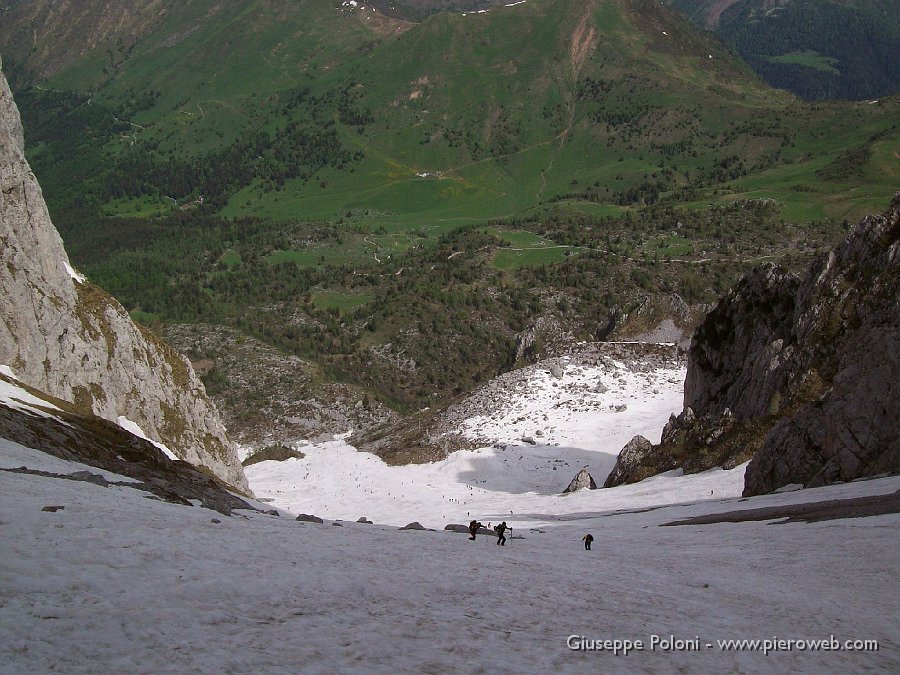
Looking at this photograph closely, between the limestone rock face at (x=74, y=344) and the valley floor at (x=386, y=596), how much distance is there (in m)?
23.9

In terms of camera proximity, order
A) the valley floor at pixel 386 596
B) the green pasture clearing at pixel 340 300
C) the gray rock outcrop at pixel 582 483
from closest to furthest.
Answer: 1. the valley floor at pixel 386 596
2. the gray rock outcrop at pixel 582 483
3. the green pasture clearing at pixel 340 300

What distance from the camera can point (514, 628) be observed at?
1280 cm

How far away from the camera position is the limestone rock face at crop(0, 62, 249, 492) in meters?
42.3

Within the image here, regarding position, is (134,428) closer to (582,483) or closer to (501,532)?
(582,483)

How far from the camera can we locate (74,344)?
44.8 m

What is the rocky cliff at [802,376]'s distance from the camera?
1222 inches

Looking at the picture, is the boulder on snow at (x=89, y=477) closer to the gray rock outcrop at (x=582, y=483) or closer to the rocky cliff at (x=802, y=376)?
the rocky cliff at (x=802, y=376)

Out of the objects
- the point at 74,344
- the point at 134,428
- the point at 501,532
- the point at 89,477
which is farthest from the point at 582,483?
the point at 89,477

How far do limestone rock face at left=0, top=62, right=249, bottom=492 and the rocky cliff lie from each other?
2930 cm

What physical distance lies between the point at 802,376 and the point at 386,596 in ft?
106

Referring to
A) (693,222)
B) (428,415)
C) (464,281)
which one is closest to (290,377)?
(428,415)

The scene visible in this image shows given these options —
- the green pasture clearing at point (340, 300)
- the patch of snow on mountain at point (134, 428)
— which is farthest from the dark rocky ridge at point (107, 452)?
the green pasture clearing at point (340, 300)

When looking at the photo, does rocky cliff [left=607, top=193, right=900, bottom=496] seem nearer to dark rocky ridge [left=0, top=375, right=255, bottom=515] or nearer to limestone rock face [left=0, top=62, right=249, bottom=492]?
dark rocky ridge [left=0, top=375, right=255, bottom=515]

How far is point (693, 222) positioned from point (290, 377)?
346ft
